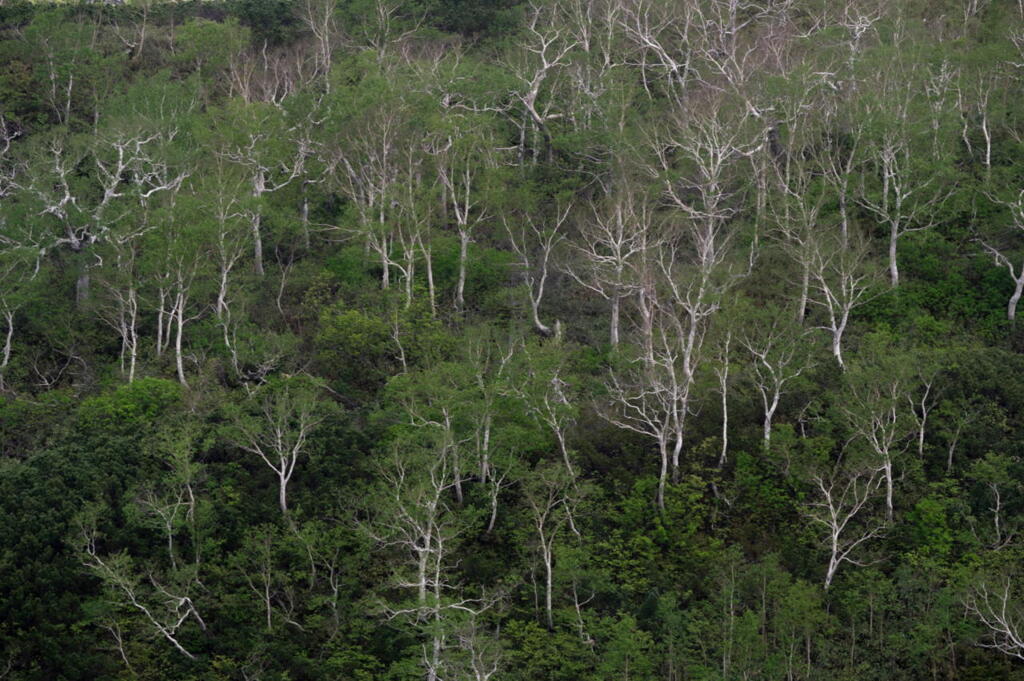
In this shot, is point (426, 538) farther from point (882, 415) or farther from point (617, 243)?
point (882, 415)

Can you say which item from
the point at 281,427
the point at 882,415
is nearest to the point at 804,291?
the point at 882,415

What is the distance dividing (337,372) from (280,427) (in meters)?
7.11

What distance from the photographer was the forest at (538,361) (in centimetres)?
4469

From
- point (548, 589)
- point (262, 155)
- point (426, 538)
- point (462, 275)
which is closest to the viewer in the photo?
point (426, 538)

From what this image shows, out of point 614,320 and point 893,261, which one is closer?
point 614,320

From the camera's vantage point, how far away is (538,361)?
168 ft

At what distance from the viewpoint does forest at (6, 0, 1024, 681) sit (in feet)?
147

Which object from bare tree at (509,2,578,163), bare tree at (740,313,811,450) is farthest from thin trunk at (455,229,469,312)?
bare tree at (740,313,811,450)

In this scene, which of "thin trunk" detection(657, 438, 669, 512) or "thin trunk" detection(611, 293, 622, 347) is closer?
"thin trunk" detection(657, 438, 669, 512)

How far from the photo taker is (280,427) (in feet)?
163

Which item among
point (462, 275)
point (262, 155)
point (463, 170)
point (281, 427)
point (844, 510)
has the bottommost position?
point (844, 510)

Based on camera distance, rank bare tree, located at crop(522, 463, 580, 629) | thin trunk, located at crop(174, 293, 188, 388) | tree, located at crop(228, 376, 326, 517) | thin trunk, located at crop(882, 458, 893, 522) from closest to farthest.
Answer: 1. bare tree, located at crop(522, 463, 580, 629)
2. thin trunk, located at crop(882, 458, 893, 522)
3. tree, located at crop(228, 376, 326, 517)
4. thin trunk, located at crop(174, 293, 188, 388)

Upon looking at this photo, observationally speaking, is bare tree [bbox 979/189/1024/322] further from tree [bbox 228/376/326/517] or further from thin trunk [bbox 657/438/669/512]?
tree [bbox 228/376/326/517]

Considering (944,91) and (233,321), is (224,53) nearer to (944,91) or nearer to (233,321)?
(233,321)
